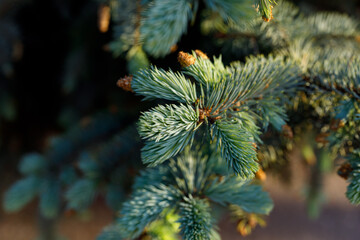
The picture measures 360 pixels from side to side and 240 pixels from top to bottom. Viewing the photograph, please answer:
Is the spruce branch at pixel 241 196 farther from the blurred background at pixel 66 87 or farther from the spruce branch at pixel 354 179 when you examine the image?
the blurred background at pixel 66 87

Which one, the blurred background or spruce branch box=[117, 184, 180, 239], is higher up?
the blurred background

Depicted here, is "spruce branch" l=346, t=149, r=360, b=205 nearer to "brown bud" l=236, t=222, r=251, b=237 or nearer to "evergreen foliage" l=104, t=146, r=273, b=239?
"evergreen foliage" l=104, t=146, r=273, b=239

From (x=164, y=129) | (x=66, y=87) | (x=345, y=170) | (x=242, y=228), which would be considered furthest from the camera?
(x=66, y=87)

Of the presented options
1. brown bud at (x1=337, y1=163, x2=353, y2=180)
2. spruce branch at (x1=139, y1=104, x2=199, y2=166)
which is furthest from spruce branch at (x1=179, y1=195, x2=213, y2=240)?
brown bud at (x1=337, y1=163, x2=353, y2=180)

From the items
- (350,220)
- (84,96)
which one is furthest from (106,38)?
(350,220)

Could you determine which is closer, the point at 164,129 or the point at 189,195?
the point at 164,129

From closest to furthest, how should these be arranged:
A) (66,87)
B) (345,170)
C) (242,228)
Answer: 1. (345,170)
2. (242,228)
3. (66,87)

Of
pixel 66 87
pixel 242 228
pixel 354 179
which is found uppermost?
pixel 66 87

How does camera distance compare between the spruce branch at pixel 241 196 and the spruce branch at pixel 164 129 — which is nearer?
the spruce branch at pixel 164 129

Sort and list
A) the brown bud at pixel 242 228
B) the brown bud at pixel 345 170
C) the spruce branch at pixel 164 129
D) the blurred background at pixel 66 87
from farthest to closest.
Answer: the blurred background at pixel 66 87, the brown bud at pixel 242 228, the brown bud at pixel 345 170, the spruce branch at pixel 164 129

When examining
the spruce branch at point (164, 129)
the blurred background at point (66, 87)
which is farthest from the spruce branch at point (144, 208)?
the blurred background at point (66, 87)

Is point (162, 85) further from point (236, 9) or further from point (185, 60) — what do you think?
point (236, 9)

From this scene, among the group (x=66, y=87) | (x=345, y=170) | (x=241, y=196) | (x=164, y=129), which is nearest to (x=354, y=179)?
(x=345, y=170)
